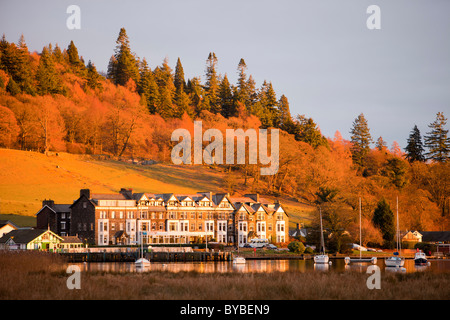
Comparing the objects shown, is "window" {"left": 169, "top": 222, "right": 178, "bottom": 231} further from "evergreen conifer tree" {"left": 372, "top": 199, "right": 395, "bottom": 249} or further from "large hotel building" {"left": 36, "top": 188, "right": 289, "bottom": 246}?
"evergreen conifer tree" {"left": 372, "top": 199, "right": 395, "bottom": 249}

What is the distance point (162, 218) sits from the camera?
11069cm

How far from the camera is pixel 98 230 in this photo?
338 ft

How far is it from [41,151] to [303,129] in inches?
3365

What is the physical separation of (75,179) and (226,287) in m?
100

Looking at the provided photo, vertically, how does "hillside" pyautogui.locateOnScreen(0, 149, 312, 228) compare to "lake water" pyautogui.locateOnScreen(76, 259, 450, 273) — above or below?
above

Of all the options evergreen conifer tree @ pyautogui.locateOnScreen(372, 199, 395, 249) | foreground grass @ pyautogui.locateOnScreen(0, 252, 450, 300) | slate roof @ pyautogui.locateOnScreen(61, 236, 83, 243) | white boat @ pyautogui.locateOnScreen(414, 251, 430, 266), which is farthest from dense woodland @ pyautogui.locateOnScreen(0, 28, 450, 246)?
foreground grass @ pyautogui.locateOnScreen(0, 252, 450, 300)

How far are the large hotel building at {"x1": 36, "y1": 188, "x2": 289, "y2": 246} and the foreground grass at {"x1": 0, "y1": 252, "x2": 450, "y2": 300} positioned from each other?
49938 millimetres

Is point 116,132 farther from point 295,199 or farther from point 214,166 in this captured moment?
point 295,199

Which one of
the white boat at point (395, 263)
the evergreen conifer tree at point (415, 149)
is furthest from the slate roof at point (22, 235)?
the evergreen conifer tree at point (415, 149)

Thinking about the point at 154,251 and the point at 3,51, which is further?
the point at 3,51

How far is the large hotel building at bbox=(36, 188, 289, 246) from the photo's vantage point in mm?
103938

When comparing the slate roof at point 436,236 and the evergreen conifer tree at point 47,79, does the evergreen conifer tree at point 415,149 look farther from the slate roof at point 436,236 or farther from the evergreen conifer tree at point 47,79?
the evergreen conifer tree at point 47,79

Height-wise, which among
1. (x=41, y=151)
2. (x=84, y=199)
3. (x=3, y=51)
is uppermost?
(x=3, y=51)
